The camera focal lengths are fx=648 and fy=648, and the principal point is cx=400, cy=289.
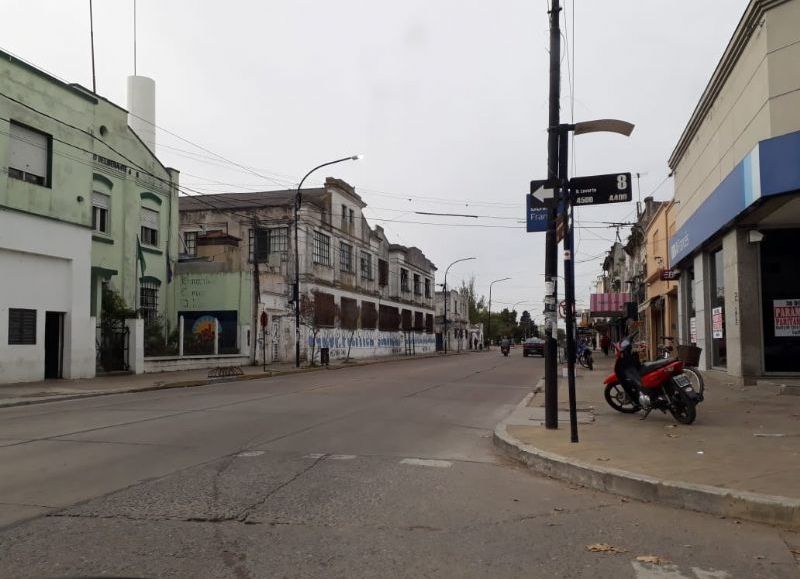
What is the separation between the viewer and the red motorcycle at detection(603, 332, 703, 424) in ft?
32.9

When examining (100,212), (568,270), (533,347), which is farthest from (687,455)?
(533,347)

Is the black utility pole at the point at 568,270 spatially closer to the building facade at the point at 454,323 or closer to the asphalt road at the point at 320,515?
the asphalt road at the point at 320,515

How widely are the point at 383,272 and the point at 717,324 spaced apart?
130 feet

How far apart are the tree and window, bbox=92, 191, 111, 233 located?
11.8m

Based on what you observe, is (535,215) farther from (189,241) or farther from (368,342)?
(368,342)

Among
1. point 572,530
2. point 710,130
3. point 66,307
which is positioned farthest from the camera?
point 66,307

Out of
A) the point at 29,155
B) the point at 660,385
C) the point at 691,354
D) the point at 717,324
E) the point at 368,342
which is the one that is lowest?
the point at 368,342

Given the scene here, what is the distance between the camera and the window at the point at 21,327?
19.8m

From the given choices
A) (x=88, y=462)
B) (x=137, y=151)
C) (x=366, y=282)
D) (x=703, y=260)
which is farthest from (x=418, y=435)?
(x=366, y=282)

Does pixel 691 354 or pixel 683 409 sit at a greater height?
pixel 691 354

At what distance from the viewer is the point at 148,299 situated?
29.8 m

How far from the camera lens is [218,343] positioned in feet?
108

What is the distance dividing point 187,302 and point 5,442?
2504 cm

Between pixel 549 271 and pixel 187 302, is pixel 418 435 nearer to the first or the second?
pixel 549 271
